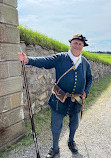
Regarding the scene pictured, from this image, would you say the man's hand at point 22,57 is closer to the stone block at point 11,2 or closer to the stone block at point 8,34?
the stone block at point 8,34

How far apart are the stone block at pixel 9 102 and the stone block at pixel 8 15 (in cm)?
140

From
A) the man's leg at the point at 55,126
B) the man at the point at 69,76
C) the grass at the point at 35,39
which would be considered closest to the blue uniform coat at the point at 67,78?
the man at the point at 69,76

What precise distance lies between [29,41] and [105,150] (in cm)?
327

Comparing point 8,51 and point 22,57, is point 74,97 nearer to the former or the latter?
point 22,57

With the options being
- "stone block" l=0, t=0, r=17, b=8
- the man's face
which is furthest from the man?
"stone block" l=0, t=0, r=17, b=8

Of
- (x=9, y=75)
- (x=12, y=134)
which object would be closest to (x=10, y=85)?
(x=9, y=75)

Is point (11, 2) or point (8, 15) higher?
point (11, 2)

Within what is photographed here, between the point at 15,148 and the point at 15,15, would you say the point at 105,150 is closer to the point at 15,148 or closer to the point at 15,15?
the point at 15,148

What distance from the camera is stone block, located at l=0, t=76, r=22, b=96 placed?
269cm

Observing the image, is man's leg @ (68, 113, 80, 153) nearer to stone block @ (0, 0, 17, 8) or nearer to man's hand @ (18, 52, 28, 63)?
man's hand @ (18, 52, 28, 63)

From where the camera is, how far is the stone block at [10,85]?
2693mm

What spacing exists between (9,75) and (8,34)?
2.50 feet

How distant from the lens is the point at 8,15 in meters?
2.65

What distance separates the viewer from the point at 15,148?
299 cm
